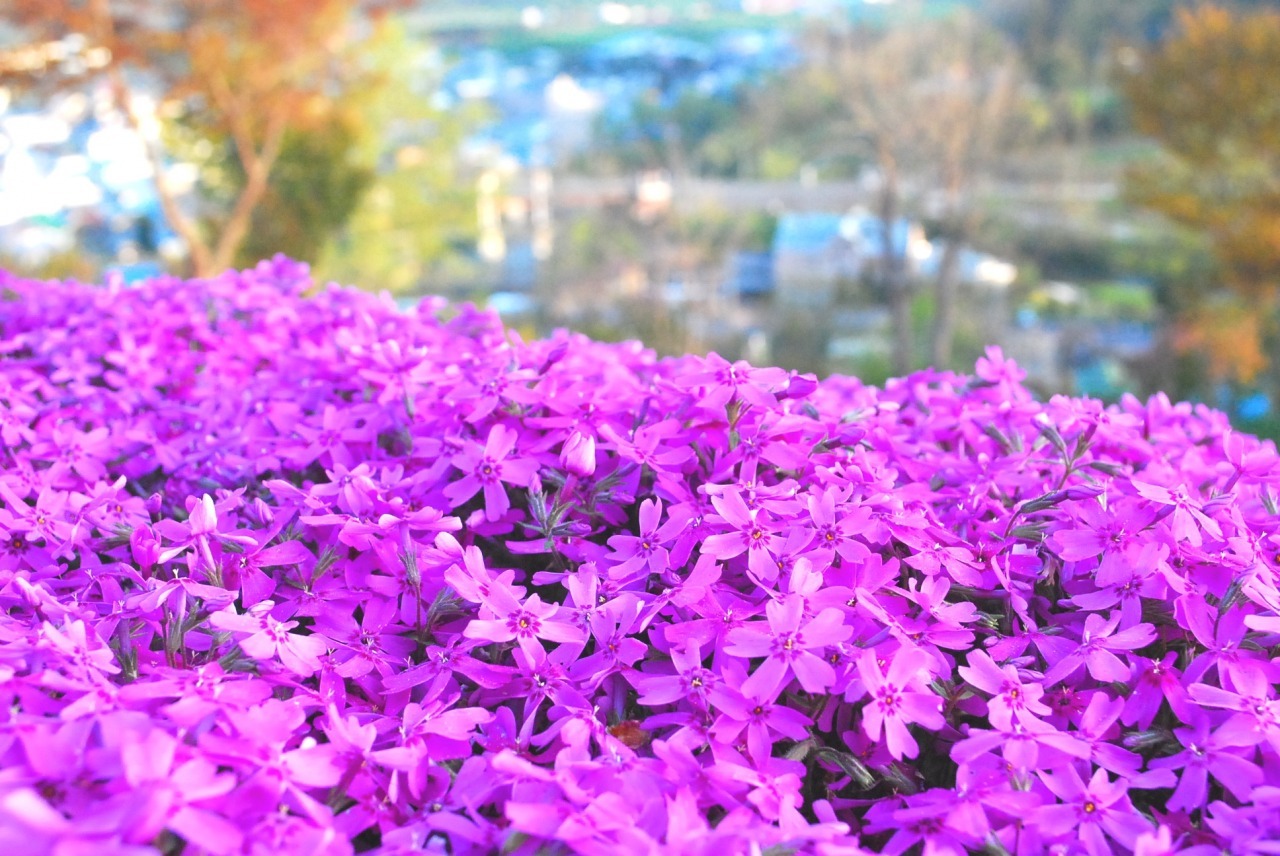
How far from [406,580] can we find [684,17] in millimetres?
43644

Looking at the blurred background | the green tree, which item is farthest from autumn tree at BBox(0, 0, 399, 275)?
the green tree

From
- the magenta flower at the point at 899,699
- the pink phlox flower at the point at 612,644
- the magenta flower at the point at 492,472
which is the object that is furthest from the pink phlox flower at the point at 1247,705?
the magenta flower at the point at 492,472

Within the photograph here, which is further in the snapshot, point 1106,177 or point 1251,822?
point 1106,177

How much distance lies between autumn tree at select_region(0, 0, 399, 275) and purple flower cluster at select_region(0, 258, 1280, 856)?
13.1m

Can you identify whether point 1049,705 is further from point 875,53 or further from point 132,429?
point 875,53

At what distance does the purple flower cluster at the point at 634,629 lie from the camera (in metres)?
0.90

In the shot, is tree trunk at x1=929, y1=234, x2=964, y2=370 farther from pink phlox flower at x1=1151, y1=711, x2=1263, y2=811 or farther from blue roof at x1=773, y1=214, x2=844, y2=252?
pink phlox flower at x1=1151, y1=711, x2=1263, y2=811

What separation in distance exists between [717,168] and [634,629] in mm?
33594

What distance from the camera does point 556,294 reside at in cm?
2328

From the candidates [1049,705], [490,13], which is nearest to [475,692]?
[1049,705]

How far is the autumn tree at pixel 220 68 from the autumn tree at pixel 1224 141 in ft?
35.5

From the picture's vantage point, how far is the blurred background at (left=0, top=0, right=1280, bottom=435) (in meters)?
13.7

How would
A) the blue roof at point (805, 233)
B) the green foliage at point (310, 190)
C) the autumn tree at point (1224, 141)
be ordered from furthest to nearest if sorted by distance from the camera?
the blue roof at point (805, 233), the green foliage at point (310, 190), the autumn tree at point (1224, 141)

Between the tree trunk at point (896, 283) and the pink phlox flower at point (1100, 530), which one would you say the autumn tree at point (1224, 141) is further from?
the pink phlox flower at point (1100, 530)
